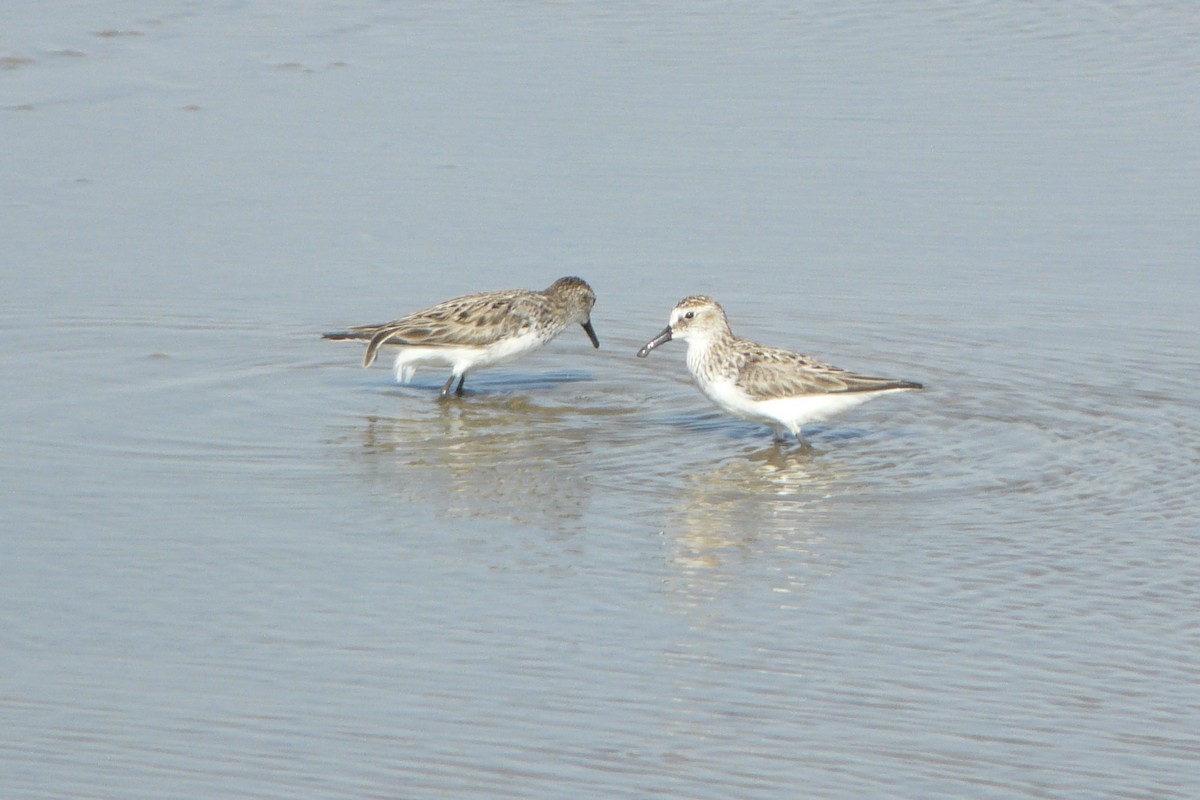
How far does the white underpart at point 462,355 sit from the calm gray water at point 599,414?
0.68 ft

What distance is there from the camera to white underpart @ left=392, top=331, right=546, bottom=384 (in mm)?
11414

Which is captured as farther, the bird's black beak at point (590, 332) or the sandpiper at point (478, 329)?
the bird's black beak at point (590, 332)

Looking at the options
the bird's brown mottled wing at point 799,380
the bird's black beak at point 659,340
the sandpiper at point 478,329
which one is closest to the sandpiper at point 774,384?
the bird's brown mottled wing at point 799,380

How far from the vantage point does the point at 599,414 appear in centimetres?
1082

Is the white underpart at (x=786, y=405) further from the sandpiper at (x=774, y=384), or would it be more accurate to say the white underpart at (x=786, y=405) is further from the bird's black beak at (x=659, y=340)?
the bird's black beak at (x=659, y=340)

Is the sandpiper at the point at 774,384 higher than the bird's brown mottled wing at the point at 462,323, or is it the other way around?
the bird's brown mottled wing at the point at 462,323

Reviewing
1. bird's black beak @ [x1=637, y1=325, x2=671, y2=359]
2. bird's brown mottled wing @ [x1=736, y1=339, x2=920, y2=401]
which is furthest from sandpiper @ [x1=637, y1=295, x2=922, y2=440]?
bird's black beak @ [x1=637, y1=325, x2=671, y2=359]

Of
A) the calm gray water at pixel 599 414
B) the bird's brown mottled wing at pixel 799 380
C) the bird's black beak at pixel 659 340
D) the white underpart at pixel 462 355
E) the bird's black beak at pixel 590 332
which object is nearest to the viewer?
the calm gray water at pixel 599 414

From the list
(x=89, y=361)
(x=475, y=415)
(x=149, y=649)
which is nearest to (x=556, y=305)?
(x=475, y=415)

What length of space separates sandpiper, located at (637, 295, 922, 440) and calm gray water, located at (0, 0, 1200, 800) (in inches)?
9.7

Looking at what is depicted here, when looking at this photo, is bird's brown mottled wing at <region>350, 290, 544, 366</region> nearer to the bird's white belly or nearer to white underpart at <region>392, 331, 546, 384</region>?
white underpart at <region>392, 331, 546, 384</region>

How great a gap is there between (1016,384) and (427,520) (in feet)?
12.7

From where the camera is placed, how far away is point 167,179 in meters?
14.3

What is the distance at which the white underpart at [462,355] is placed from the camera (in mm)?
11414
